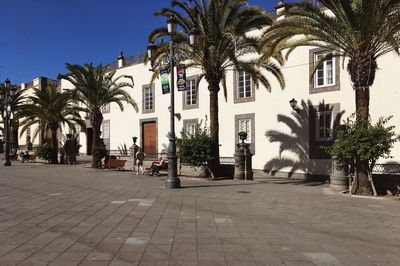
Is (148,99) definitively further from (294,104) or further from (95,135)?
(294,104)

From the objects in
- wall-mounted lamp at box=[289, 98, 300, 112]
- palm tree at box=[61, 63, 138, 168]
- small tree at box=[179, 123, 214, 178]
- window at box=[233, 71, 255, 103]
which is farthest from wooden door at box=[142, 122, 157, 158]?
wall-mounted lamp at box=[289, 98, 300, 112]

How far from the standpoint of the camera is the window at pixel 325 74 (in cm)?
2161

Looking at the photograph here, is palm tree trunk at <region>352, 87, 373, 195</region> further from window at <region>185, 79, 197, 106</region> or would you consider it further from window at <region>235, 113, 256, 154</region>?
window at <region>185, 79, 197, 106</region>

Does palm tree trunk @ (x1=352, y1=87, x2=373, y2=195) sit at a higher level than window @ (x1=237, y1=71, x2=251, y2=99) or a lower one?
lower

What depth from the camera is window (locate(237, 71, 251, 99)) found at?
2561cm

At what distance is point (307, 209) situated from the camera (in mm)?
11195

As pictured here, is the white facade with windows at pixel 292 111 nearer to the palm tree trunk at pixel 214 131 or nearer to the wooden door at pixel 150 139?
the wooden door at pixel 150 139

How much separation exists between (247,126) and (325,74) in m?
5.78

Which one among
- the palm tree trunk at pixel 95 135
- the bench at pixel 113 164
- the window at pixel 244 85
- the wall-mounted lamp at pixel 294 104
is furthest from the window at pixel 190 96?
the wall-mounted lamp at pixel 294 104

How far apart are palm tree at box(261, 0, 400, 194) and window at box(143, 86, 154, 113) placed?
61.5ft

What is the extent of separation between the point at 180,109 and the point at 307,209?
64.4 feet

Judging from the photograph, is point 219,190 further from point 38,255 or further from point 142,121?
point 142,121

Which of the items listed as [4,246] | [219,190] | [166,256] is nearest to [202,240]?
[166,256]

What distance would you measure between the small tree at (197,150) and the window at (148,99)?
44.3 ft
